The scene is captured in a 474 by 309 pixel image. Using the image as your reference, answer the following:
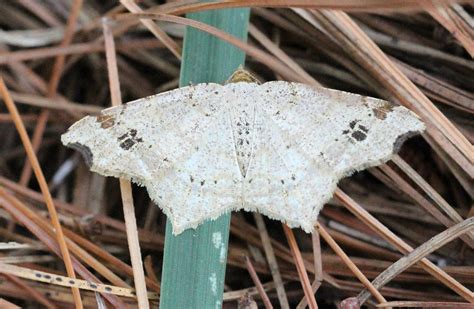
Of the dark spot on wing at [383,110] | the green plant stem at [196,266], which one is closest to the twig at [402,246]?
the dark spot on wing at [383,110]

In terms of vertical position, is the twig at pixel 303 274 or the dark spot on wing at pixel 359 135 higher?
the dark spot on wing at pixel 359 135

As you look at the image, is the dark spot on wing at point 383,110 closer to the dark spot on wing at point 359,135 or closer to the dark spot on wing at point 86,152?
the dark spot on wing at point 359,135

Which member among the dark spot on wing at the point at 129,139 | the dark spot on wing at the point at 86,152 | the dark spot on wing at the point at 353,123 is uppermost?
the dark spot on wing at the point at 353,123

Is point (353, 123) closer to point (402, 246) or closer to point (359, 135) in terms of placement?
point (359, 135)

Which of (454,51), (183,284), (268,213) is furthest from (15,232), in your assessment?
(454,51)

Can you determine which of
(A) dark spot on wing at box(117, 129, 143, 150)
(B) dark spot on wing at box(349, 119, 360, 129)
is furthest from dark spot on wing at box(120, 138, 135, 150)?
(B) dark spot on wing at box(349, 119, 360, 129)

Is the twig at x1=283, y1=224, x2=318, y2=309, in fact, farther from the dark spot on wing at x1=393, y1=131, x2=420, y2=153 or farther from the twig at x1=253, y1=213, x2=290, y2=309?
the dark spot on wing at x1=393, y1=131, x2=420, y2=153

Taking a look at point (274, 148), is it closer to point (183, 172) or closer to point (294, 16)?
point (183, 172)

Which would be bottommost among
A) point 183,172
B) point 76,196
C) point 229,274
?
point 229,274
